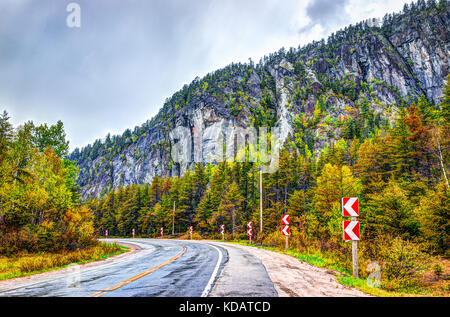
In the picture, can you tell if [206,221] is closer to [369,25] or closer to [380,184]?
[380,184]

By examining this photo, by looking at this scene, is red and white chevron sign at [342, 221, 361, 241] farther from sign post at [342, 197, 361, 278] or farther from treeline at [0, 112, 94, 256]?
treeline at [0, 112, 94, 256]

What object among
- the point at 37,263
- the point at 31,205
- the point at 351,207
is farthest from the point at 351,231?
the point at 31,205

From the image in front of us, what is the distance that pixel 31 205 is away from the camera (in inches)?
695

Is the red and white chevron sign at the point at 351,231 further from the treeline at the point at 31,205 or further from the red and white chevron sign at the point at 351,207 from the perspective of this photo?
the treeline at the point at 31,205

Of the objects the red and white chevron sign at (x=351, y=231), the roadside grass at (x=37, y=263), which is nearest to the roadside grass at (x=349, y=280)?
the red and white chevron sign at (x=351, y=231)

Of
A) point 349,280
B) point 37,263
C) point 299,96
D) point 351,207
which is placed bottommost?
point 37,263

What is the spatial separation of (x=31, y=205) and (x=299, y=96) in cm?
13899

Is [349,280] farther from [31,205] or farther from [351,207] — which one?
[31,205]

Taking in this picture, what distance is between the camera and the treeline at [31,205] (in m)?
15.8

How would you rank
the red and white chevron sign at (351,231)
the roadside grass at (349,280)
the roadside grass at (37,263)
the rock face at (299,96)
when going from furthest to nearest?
the rock face at (299,96), the roadside grass at (37,263), the red and white chevron sign at (351,231), the roadside grass at (349,280)

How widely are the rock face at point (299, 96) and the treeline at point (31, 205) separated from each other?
79.3 m

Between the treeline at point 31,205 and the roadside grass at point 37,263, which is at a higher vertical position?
the treeline at point 31,205
